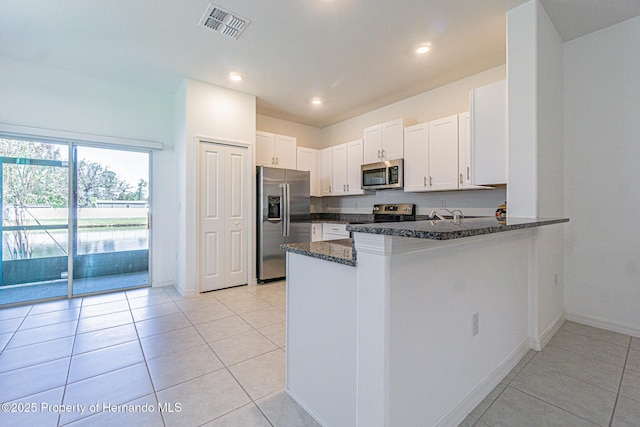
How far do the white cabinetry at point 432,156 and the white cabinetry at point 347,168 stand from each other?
3.10 ft

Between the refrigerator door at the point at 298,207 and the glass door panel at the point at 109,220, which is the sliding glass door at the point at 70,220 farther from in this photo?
the refrigerator door at the point at 298,207

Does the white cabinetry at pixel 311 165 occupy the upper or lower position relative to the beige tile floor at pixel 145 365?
upper

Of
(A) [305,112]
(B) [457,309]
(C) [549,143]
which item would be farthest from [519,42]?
(A) [305,112]

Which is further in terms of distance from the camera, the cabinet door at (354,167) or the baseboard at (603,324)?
the cabinet door at (354,167)

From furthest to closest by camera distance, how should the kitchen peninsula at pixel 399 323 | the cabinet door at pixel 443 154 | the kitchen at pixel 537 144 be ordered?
the cabinet door at pixel 443 154 → the kitchen at pixel 537 144 → the kitchen peninsula at pixel 399 323

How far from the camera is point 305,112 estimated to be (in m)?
4.86

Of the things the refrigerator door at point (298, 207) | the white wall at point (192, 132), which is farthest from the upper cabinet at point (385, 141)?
the white wall at point (192, 132)

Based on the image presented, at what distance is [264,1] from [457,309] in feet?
8.52

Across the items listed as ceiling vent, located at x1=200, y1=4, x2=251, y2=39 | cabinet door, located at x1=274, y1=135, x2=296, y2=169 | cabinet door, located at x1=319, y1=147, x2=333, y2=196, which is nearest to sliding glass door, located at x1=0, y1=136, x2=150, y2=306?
cabinet door, located at x1=274, y1=135, x2=296, y2=169

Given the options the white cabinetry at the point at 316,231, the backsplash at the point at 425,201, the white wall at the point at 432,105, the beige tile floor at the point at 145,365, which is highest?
the white wall at the point at 432,105

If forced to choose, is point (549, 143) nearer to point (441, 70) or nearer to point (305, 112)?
point (441, 70)

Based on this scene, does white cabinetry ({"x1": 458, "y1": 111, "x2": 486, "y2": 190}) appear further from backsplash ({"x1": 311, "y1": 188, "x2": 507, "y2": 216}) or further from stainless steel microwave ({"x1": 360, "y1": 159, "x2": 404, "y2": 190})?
stainless steel microwave ({"x1": 360, "y1": 159, "x2": 404, "y2": 190})

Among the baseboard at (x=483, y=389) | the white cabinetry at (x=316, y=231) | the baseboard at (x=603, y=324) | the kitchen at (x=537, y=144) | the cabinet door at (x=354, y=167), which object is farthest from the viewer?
the white cabinetry at (x=316, y=231)

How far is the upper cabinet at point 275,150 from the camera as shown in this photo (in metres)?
4.50
